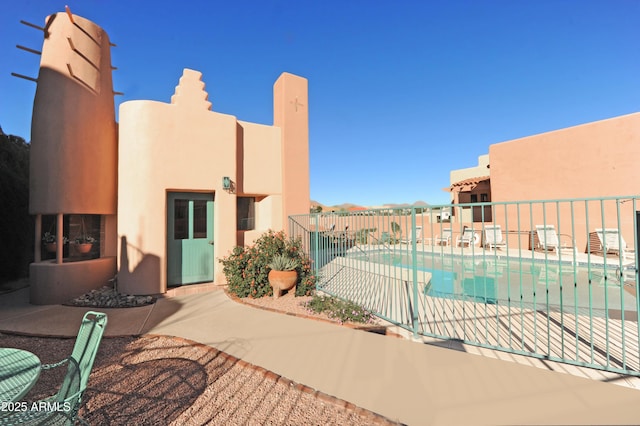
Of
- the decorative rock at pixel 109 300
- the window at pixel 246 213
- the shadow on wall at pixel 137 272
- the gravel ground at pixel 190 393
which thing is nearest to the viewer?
the gravel ground at pixel 190 393

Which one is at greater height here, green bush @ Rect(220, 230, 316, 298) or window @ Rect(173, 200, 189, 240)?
window @ Rect(173, 200, 189, 240)

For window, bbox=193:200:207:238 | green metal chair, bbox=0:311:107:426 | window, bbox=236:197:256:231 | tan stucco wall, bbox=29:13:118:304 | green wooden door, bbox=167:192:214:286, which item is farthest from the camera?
window, bbox=236:197:256:231

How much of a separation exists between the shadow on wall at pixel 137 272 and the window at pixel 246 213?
110 inches

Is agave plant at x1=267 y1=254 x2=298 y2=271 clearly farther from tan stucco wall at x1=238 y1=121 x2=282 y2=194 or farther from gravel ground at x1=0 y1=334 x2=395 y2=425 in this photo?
tan stucco wall at x1=238 y1=121 x2=282 y2=194

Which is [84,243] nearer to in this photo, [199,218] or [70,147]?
[70,147]

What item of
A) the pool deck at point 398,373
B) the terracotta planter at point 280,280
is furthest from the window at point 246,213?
the pool deck at point 398,373

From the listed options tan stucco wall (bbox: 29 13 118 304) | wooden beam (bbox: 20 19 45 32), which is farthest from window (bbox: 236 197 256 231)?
wooden beam (bbox: 20 19 45 32)

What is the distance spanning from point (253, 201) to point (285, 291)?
12.1 ft

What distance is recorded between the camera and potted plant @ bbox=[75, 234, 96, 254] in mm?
7441

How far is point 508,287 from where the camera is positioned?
12.7 feet

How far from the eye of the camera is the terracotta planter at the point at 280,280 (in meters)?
6.41

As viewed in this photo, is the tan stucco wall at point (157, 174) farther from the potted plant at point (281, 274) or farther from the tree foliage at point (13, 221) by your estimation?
the tree foliage at point (13, 221)

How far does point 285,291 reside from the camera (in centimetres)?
699

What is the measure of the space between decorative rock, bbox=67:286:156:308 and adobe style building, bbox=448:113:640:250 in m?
10.5
